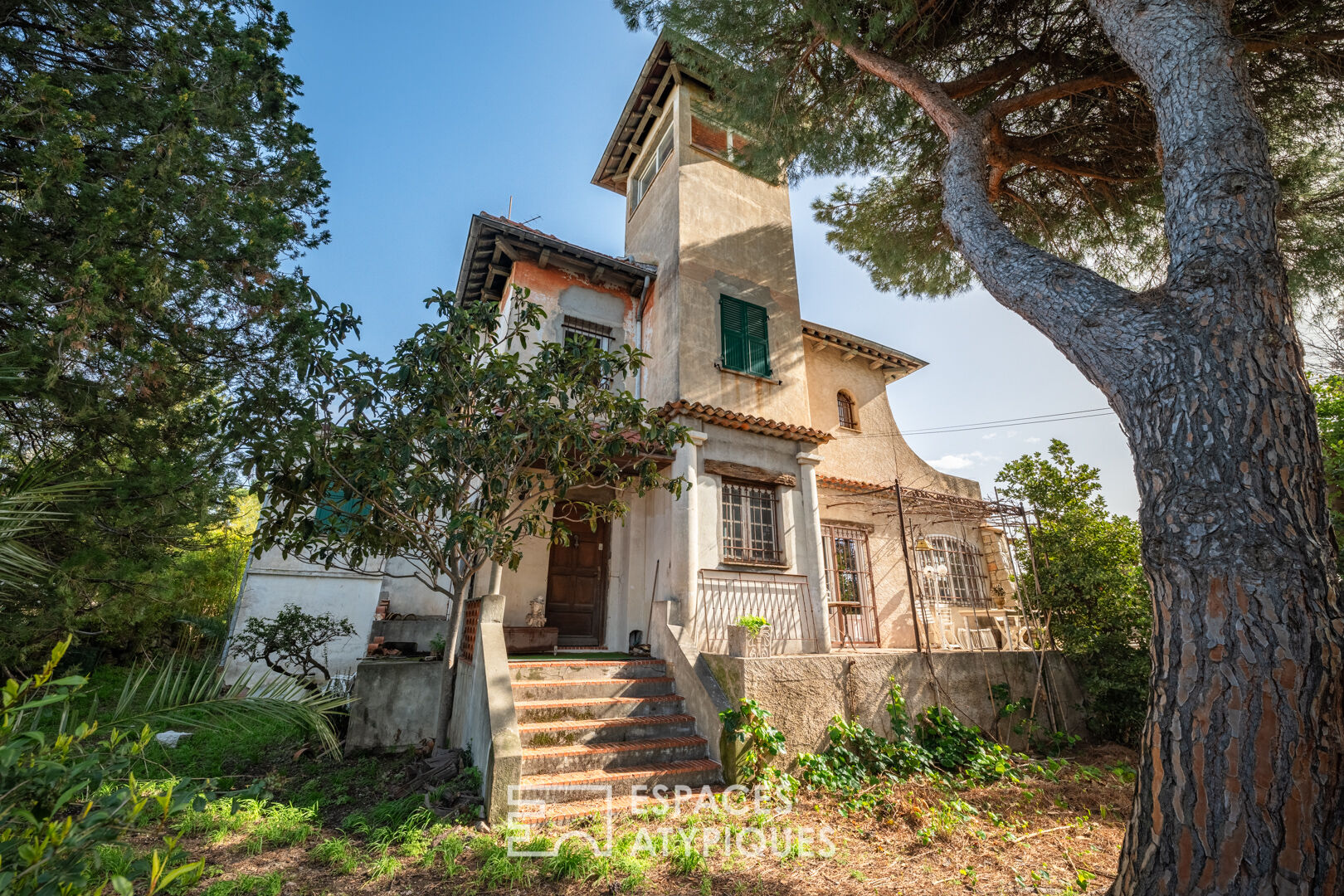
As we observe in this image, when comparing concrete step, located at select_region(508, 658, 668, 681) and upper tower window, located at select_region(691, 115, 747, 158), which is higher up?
upper tower window, located at select_region(691, 115, 747, 158)

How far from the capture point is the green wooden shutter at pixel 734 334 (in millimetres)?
A: 9938

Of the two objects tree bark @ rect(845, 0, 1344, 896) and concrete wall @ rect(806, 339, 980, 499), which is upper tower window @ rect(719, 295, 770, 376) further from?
tree bark @ rect(845, 0, 1344, 896)

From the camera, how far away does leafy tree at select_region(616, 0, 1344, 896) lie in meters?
2.44

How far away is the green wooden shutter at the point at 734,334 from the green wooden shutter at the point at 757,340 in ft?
0.19

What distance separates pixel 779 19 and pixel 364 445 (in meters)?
6.90

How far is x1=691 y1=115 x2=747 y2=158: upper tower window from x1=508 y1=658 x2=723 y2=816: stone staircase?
999cm

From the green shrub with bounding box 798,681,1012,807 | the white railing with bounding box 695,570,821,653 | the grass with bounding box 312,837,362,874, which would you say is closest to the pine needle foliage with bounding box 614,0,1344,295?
the white railing with bounding box 695,570,821,653

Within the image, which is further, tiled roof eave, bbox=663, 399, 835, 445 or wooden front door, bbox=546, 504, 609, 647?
wooden front door, bbox=546, 504, 609, 647

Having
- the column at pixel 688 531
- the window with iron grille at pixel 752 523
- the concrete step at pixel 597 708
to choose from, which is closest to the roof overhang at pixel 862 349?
the window with iron grille at pixel 752 523

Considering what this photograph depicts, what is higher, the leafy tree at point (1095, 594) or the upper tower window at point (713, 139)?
the upper tower window at point (713, 139)

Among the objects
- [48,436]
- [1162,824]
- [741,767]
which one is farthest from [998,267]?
[48,436]

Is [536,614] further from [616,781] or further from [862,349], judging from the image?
[862,349]

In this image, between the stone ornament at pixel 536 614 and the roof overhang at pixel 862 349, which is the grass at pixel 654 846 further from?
the roof overhang at pixel 862 349

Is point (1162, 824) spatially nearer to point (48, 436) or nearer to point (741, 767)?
point (741, 767)
